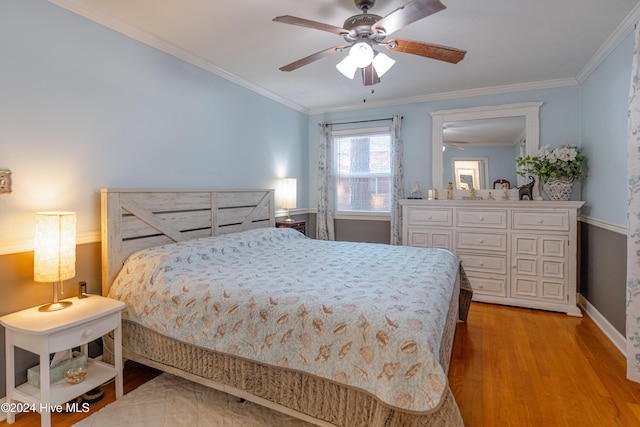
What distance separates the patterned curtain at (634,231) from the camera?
2123mm

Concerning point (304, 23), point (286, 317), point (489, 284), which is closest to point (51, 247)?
point (286, 317)

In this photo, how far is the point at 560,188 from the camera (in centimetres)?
358

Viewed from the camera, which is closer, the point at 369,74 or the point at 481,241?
the point at 369,74

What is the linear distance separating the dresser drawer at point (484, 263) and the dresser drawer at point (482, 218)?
359 mm

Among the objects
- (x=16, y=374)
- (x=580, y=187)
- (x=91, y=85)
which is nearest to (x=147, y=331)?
(x=16, y=374)

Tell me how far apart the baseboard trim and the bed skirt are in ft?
6.38

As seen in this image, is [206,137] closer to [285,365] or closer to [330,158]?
[330,158]

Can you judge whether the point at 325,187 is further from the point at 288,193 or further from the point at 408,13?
the point at 408,13

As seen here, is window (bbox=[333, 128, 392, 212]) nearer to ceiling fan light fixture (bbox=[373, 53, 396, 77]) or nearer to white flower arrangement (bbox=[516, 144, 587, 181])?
white flower arrangement (bbox=[516, 144, 587, 181])

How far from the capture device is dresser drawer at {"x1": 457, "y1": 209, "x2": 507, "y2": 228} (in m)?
3.74

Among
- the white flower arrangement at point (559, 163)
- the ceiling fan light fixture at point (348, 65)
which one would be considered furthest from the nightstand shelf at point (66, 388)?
the white flower arrangement at point (559, 163)

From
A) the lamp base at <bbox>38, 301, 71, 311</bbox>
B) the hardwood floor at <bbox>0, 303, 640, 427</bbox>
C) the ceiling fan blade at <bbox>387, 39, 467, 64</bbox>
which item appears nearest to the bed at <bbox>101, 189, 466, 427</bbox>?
the lamp base at <bbox>38, 301, 71, 311</bbox>

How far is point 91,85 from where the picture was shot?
92.0 inches

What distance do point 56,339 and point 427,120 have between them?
14.3 feet
